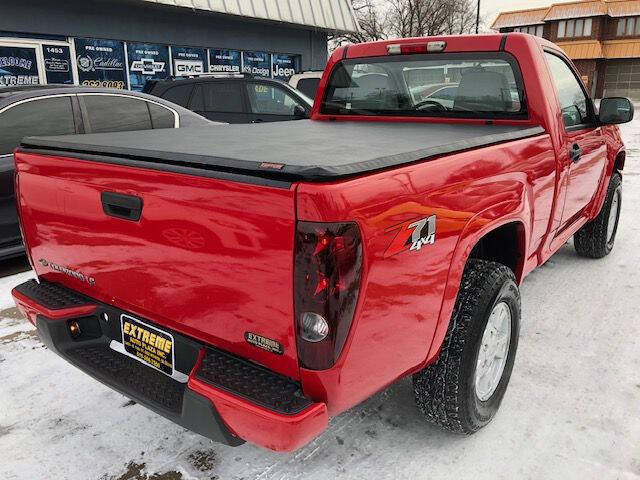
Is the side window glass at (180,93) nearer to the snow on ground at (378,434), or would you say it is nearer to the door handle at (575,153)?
the snow on ground at (378,434)

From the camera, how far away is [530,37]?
350cm

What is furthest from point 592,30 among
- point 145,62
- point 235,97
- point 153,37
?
point 235,97

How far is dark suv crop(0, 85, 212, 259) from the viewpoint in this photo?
15.5ft

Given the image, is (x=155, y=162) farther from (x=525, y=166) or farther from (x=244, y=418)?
(x=525, y=166)

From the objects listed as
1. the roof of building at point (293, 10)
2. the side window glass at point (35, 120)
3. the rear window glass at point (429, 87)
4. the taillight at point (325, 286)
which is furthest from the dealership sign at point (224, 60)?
the taillight at point (325, 286)

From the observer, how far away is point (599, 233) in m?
5.00

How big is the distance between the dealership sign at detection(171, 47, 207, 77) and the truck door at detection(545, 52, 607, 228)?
11.2m

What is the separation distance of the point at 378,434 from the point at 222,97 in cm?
736

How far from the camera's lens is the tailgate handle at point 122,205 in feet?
6.61

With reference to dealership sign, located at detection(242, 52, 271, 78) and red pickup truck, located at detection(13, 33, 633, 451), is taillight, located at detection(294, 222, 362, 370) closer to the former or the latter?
red pickup truck, located at detection(13, 33, 633, 451)

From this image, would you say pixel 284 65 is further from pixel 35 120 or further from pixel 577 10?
pixel 577 10

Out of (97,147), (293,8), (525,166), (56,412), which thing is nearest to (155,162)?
(97,147)

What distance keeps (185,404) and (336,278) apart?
2.43 ft

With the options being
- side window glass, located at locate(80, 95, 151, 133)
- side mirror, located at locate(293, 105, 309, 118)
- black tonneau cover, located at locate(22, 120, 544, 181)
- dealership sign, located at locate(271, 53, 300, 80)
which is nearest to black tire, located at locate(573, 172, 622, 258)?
black tonneau cover, located at locate(22, 120, 544, 181)
